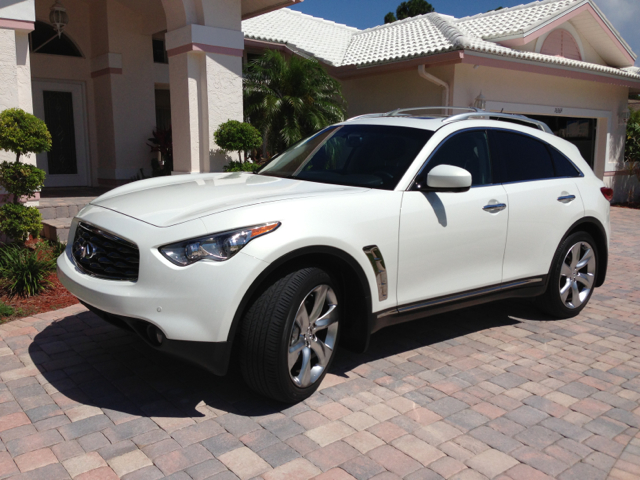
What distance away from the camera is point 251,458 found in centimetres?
304

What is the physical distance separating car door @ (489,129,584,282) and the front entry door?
1008 cm

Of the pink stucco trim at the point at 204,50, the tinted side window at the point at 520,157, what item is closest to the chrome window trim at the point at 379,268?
the tinted side window at the point at 520,157

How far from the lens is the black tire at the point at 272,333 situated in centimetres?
329

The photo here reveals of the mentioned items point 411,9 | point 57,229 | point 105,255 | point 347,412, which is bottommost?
point 347,412

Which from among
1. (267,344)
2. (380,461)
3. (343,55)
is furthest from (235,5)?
(380,461)

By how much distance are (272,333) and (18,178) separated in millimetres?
4735

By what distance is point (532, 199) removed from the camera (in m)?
4.86

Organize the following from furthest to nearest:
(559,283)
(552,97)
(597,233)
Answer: (552,97)
(597,233)
(559,283)

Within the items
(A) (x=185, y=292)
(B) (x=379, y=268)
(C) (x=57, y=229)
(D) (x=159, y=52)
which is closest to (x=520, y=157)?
(B) (x=379, y=268)

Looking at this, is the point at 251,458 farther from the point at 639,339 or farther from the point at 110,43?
the point at 110,43

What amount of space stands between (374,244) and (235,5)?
7.24 metres

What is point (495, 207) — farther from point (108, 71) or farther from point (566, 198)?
point (108, 71)

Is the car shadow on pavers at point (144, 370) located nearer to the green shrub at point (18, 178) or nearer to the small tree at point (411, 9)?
the green shrub at point (18, 178)

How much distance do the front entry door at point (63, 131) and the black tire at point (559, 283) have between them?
10.3 m
